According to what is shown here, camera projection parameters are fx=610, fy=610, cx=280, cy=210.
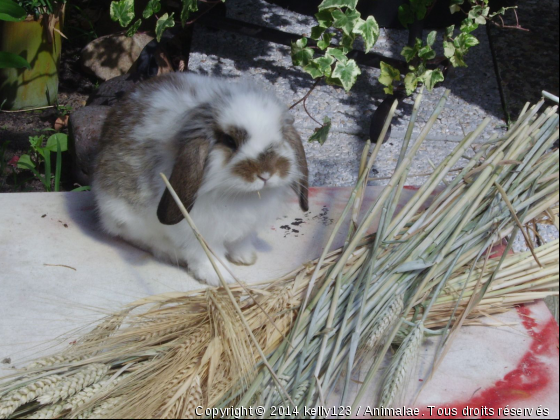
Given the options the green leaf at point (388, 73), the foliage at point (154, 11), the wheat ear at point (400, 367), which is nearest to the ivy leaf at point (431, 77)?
the green leaf at point (388, 73)

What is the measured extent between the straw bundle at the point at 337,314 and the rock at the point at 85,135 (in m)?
1.52

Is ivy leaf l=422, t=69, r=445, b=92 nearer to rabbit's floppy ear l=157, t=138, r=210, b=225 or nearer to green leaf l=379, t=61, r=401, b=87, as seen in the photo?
green leaf l=379, t=61, r=401, b=87

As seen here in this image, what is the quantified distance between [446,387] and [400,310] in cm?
23

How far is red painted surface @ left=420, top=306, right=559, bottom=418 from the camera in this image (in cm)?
149

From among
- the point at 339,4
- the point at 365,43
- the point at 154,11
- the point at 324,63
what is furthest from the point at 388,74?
the point at 154,11

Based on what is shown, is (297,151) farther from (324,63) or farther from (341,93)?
(341,93)

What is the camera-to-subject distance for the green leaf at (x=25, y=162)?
10.2 feet

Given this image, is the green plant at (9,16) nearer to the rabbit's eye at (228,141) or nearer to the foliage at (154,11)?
the foliage at (154,11)

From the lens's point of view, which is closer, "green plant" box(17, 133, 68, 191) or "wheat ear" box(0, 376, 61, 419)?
"wheat ear" box(0, 376, 61, 419)

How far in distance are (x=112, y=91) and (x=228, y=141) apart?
1.76 m

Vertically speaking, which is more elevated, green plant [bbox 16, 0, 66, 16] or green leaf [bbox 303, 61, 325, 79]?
green leaf [bbox 303, 61, 325, 79]

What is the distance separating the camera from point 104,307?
1.89 metres

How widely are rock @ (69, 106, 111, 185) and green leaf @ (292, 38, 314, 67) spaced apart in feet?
3.07

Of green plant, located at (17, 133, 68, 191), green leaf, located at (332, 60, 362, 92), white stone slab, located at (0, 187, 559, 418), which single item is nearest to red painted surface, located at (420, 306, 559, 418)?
white stone slab, located at (0, 187, 559, 418)
